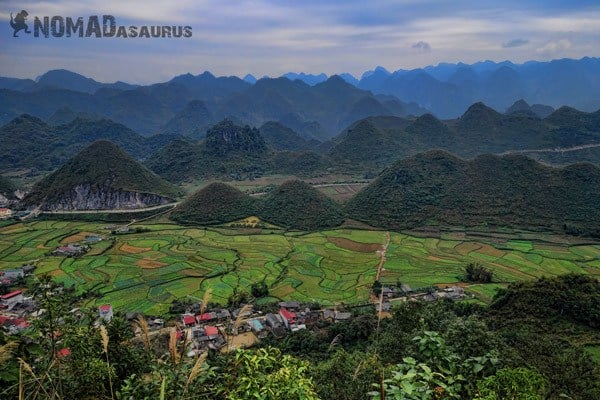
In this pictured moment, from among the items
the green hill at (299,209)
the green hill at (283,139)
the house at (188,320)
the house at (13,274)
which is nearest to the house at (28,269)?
the house at (13,274)

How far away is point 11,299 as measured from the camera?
3067 centimetres

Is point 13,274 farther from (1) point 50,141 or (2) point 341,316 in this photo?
(1) point 50,141

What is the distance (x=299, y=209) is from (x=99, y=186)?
33623 millimetres

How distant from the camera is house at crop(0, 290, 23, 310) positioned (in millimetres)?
30027

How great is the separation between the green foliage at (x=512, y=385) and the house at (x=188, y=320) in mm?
25119

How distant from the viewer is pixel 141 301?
3184cm

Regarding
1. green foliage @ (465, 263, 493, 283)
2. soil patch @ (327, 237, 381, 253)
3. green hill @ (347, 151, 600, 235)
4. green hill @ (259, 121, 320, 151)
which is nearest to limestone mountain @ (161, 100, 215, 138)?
green hill @ (259, 121, 320, 151)

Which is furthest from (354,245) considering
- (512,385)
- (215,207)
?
(512,385)

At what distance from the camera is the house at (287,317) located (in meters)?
27.6

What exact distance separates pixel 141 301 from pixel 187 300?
12.4 feet

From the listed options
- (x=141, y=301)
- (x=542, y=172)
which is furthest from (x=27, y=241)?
(x=542, y=172)

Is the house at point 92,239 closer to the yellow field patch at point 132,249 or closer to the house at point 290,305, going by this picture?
the yellow field patch at point 132,249

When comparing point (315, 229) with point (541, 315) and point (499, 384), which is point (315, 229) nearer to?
point (541, 315)

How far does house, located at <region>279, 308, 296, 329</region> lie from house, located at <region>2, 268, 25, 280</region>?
2465cm
